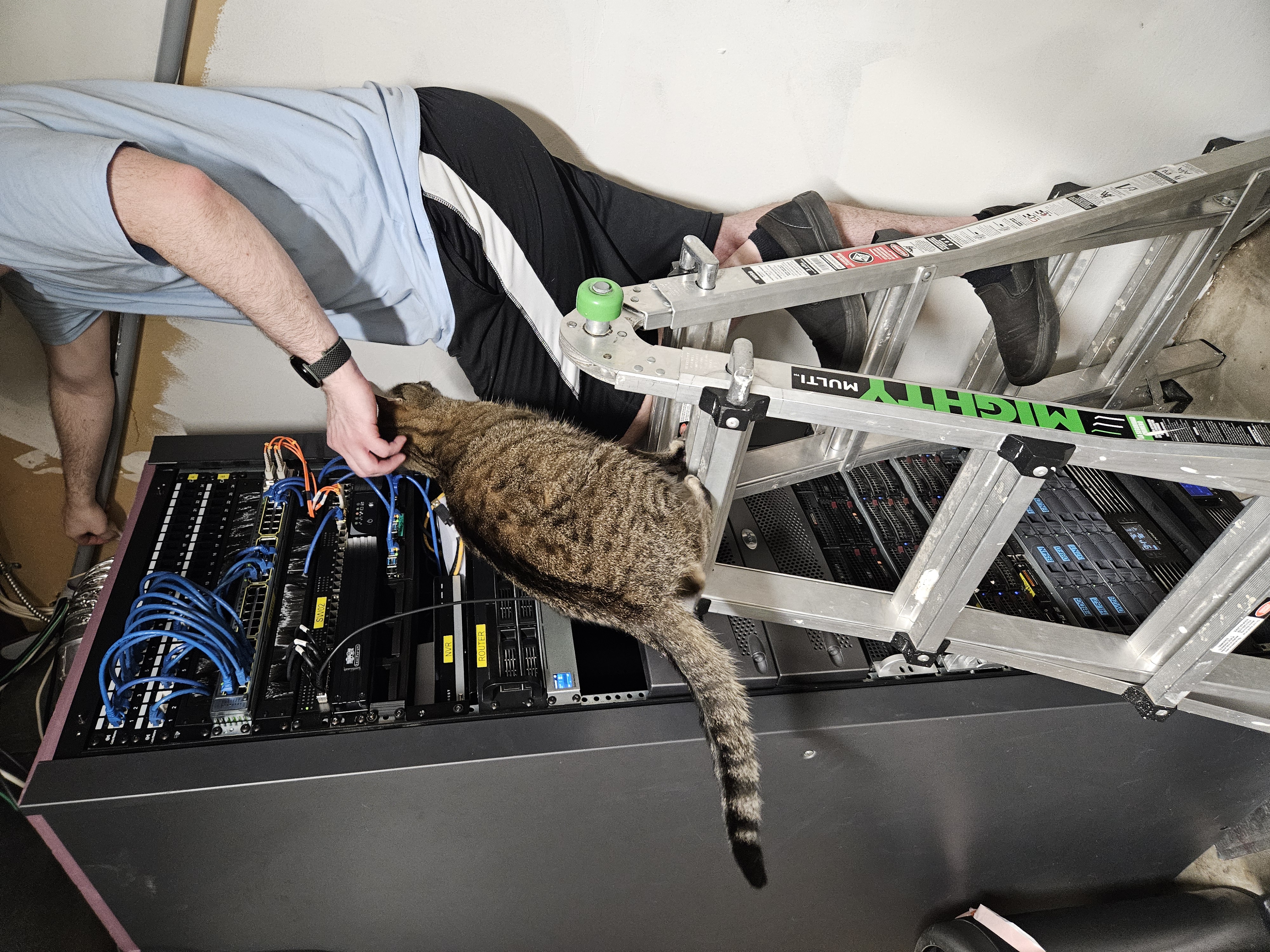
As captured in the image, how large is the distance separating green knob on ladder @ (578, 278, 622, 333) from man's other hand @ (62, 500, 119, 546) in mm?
1301

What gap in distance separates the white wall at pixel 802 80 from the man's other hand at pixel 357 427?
59 cm

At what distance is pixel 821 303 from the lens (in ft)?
3.75

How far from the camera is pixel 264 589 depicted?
3.76 ft

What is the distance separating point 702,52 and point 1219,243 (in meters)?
0.91

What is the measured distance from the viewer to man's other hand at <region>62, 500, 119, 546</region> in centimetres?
159

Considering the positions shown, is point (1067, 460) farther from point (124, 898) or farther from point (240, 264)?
point (124, 898)

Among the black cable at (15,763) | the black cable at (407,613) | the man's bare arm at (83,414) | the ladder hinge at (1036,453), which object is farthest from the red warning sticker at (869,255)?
the black cable at (15,763)

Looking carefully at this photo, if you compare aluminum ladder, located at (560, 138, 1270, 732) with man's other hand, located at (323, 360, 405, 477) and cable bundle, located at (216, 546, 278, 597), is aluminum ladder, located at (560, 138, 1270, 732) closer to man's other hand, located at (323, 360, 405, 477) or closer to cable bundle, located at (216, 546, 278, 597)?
man's other hand, located at (323, 360, 405, 477)

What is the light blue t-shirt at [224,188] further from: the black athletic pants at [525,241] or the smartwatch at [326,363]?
the smartwatch at [326,363]

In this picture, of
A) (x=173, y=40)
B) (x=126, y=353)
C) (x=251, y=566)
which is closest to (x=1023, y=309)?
(x=251, y=566)

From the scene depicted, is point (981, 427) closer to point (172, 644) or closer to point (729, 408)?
point (729, 408)

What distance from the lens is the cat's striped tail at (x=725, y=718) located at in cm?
86

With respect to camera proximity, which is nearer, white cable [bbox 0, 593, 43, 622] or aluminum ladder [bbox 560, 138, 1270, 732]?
aluminum ladder [bbox 560, 138, 1270, 732]

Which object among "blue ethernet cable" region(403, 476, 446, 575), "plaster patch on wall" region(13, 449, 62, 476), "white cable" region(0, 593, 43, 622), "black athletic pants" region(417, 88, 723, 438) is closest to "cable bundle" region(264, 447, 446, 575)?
"blue ethernet cable" region(403, 476, 446, 575)
